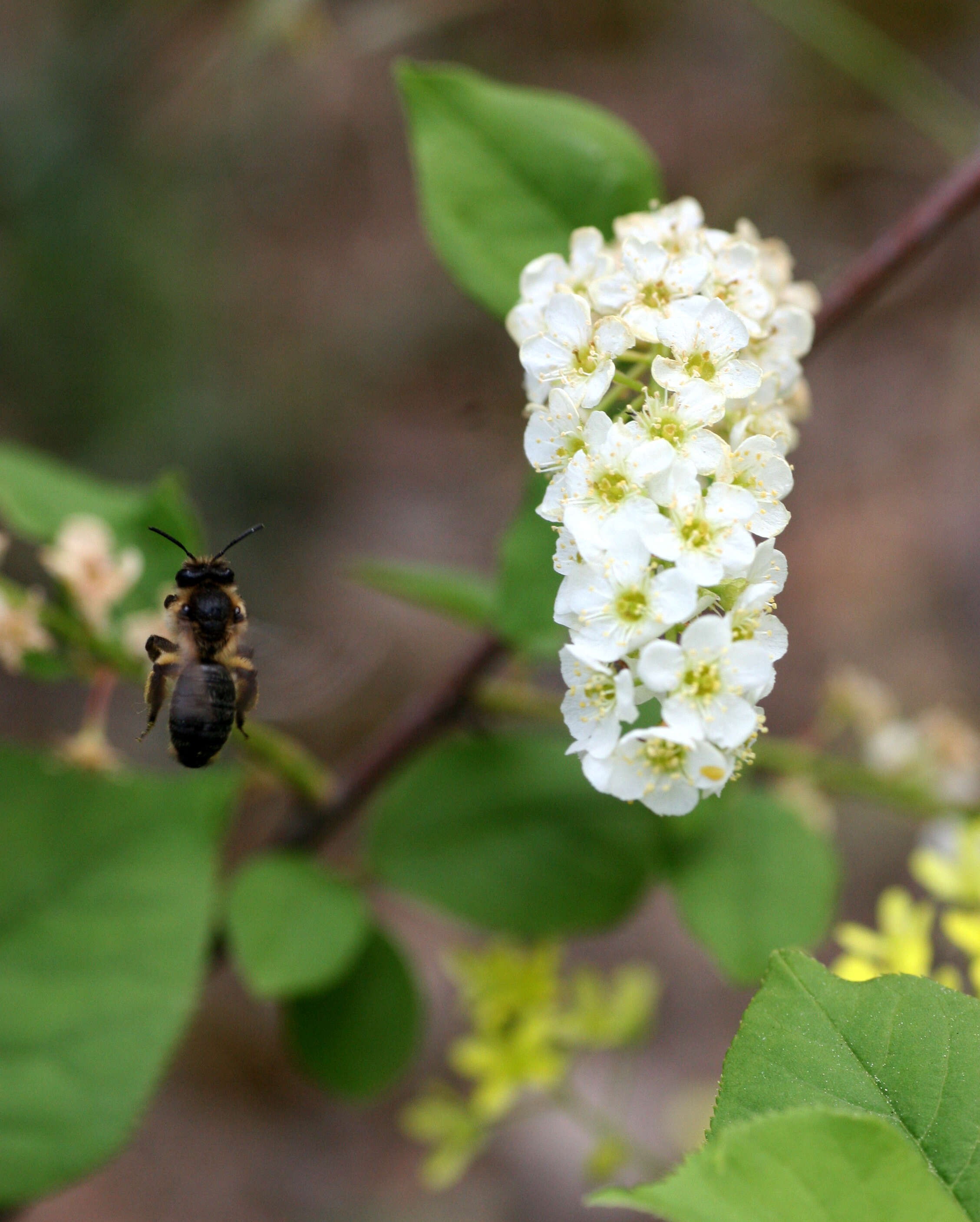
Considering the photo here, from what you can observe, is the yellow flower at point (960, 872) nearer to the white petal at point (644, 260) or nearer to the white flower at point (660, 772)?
the white flower at point (660, 772)

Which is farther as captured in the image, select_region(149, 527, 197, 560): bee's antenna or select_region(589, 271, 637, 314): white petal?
select_region(149, 527, 197, 560): bee's antenna

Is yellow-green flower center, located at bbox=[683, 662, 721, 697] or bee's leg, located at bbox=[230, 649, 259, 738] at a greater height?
bee's leg, located at bbox=[230, 649, 259, 738]

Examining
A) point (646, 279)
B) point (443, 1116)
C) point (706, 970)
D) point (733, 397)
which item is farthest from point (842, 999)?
point (706, 970)

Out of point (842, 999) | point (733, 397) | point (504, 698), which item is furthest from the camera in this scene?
point (504, 698)

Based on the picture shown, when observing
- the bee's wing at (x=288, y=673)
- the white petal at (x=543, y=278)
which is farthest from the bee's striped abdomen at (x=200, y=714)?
the white petal at (x=543, y=278)

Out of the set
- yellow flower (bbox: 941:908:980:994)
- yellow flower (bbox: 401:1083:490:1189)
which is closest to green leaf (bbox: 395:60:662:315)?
yellow flower (bbox: 941:908:980:994)

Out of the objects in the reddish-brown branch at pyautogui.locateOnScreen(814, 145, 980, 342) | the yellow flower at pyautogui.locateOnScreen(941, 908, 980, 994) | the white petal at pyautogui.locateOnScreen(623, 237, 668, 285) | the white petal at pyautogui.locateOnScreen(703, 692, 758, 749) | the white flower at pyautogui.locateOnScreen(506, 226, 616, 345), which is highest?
the reddish-brown branch at pyautogui.locateOnScreen(814, 145, 980, 342)

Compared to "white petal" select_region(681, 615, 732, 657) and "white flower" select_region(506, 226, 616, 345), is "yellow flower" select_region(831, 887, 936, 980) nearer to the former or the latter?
"white petal" select_region(681, 615, 732, 657)

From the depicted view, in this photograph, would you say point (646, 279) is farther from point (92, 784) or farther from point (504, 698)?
point (92, 784)
